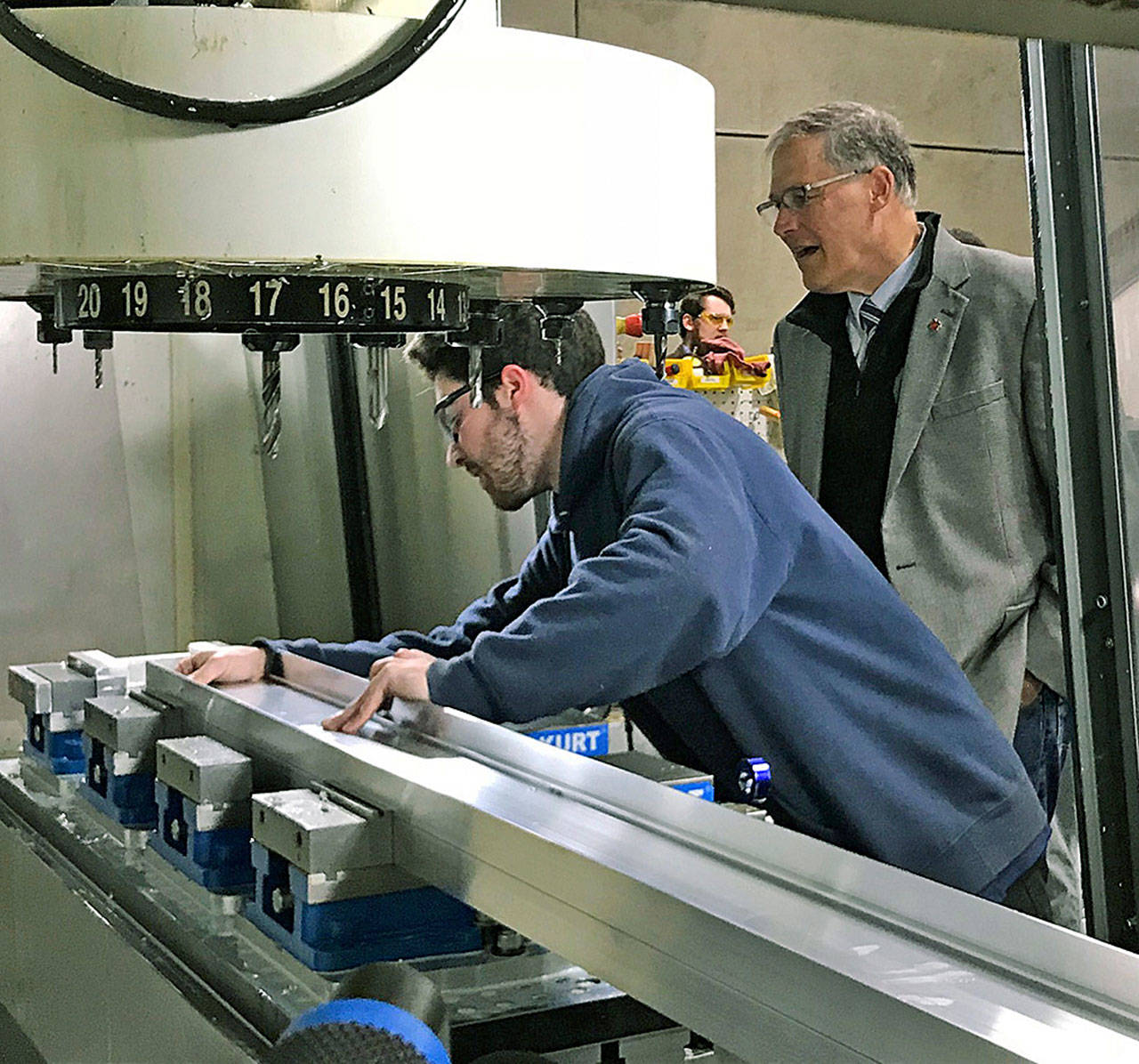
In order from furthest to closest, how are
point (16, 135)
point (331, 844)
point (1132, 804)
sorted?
point (1132, 804)
point (331, 844)
point (16, 135)

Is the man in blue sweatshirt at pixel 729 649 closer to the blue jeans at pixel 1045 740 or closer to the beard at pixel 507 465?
the beard at pixel 507 465

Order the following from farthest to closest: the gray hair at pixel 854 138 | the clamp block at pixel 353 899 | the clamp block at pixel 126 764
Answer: the gray hair at pixel 854 138, the clamp block at pixel 126 764, the clamp block at pixel 353 899

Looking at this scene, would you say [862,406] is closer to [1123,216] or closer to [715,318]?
[1123,216]

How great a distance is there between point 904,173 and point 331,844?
56.5 inches

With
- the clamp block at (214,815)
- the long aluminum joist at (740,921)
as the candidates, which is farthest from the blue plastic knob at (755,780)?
the clamp block at (214,815)

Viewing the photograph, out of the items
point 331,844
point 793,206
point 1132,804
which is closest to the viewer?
point 331,844

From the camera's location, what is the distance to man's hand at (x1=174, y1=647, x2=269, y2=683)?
1847 mm

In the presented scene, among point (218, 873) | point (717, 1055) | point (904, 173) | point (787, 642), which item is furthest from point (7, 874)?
point (904, 173)

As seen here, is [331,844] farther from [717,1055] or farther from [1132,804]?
[1132,804]

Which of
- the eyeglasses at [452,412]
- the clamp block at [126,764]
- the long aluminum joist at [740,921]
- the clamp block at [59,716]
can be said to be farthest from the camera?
the clamp block at [59,716]

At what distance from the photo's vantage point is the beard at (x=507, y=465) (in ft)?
6.07

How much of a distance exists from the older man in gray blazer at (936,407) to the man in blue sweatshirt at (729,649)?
→ 41 centimetres

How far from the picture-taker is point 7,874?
6.16 feet

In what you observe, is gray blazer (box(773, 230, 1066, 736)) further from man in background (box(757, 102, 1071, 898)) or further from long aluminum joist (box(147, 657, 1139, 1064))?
long aluminum joist (box(147, 657, 1139, 1064))
